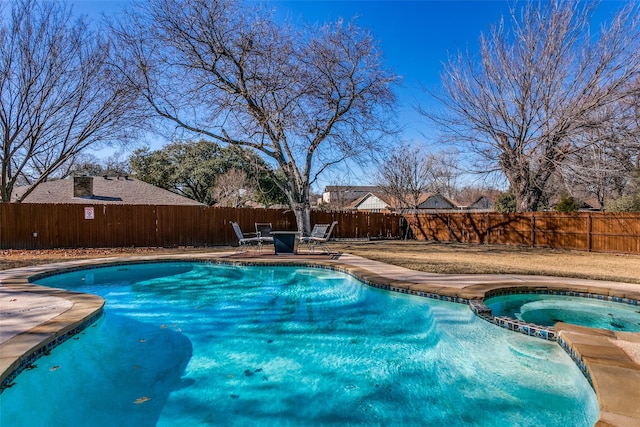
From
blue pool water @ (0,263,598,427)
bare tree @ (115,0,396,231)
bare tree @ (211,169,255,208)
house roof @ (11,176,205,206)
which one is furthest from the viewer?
bare tree @ (211,169,255,208)

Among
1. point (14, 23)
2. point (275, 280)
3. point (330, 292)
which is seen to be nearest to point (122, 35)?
point (14, 23)

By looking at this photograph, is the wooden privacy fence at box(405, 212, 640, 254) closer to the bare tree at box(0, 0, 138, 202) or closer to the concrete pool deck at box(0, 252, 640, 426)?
the concrete pool deck at box(0, 252, 640, 426)

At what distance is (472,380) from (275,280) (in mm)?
5201

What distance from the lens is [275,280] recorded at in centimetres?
802

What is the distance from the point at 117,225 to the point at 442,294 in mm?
12239

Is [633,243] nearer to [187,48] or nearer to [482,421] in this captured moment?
[482,421]

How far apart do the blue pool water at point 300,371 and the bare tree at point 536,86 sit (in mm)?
11671

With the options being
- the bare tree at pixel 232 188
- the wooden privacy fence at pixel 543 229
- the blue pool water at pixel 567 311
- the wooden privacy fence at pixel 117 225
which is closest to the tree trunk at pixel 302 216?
the wooden privacy fence at pixel 117 225

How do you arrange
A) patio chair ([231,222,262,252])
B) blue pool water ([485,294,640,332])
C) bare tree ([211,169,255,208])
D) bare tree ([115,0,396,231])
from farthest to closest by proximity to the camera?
bare tree ([211,169,255,208]) < bare tree ([115,0,396,231]) < patio chair ([231,222,262,252]) < blue pool water ([485,294,640,332])

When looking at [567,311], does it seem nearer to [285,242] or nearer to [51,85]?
[285,242]

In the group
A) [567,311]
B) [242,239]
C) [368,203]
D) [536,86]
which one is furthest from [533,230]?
[368,203]

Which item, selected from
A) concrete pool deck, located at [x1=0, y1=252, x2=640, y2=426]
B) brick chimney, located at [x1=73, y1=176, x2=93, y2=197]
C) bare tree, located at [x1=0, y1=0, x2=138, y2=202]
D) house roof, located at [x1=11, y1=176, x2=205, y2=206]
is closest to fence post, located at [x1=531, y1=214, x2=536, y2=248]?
concrete pool deck, located at [x1=0, y1=252, x2=640, y2=426]

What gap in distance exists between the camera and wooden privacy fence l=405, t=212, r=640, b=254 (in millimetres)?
12828

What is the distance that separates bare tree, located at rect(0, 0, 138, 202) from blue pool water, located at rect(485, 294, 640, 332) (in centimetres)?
1453
